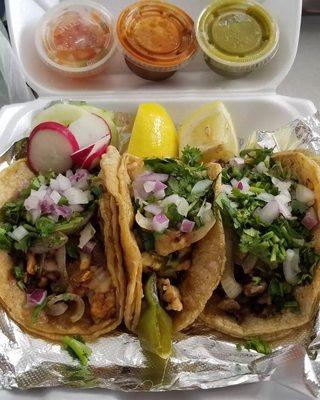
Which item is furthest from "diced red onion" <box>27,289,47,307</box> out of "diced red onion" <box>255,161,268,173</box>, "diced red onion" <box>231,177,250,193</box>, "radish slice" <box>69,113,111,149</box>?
"diced red onion" <box>255,161,268,173</box>

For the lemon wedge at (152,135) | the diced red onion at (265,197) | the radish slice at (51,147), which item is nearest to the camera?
the diced red onion at (265,197)

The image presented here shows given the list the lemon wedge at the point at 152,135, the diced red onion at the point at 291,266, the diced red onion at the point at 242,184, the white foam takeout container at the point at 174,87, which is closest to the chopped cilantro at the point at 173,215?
the diced red onion at the point at 242,184

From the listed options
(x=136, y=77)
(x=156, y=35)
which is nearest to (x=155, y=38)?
(x=156, y=35)

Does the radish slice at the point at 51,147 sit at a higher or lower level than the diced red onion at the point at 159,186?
lower

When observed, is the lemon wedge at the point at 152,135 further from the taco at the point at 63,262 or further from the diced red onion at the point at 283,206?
the diced red onion at the point at 283,206

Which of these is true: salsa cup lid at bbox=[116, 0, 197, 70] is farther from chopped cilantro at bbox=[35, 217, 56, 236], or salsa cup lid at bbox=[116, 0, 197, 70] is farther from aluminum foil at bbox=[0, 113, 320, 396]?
aluminum foil at bbox=[0, 113, 320, 396]

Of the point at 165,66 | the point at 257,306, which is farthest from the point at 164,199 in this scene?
the point at 165,66

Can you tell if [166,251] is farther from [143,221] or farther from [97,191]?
[97,191]
